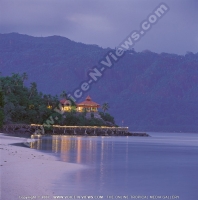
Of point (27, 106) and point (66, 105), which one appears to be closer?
point (27, 106)

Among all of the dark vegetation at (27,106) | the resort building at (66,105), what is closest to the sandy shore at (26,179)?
the dark vegetation at (27,106)

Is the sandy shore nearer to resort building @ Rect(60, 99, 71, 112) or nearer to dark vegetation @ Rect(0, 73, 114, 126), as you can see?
dark vegetation @ Rect(0, 73, 114, 126)

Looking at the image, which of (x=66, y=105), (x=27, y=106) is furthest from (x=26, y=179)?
(x=66, y=105)

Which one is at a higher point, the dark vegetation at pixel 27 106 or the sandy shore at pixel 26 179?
the dark vegetation at pixel 27 106

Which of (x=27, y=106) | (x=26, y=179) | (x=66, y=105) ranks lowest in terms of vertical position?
(x=26, y=179)

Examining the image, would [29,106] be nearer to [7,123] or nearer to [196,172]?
[7,123]

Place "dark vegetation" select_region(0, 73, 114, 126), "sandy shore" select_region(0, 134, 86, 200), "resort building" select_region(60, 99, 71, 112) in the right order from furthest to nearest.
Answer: "resort building" select_region(60, 99, 71, 112) < "dark vegetation" select_region(0, 73, 114, 126) < "sandy shore" select_region(0, 134, 86, 200)

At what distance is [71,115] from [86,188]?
288 feet

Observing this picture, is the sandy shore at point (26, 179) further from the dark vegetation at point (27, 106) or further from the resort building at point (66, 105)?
the resort building at point (66, 105)

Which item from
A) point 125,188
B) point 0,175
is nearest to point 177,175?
point 125,188

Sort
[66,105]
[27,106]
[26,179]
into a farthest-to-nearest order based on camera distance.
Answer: [66,105] → [27,106] → [26,179]

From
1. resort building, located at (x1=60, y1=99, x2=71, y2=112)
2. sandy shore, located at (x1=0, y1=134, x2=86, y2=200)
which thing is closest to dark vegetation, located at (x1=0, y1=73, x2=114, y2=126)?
resort building, located at (x1=60, y1=99, x2=71, y2=112)

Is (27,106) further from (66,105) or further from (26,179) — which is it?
(26,179)

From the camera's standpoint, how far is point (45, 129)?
323 ft
